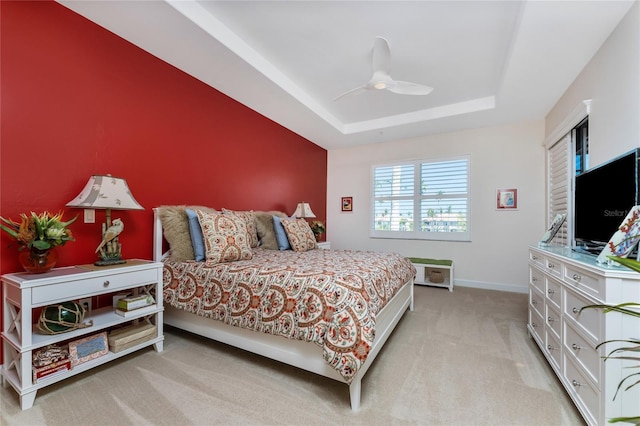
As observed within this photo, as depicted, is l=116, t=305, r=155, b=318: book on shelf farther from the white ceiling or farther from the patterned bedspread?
the white ceiling

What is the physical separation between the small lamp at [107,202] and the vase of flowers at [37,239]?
24cm

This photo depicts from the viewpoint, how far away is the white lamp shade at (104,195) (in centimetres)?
190

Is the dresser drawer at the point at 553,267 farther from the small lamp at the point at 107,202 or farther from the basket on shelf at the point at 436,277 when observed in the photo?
the small lamp at the point at 107,202

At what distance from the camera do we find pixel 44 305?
5.24 ft

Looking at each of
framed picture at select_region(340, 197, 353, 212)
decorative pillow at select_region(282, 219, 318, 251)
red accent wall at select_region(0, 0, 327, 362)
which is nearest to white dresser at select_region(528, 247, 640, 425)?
decorative pillow at select_region(282, 219, 318, 251)

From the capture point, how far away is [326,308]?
161 centimetres

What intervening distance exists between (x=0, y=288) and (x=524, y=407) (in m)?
3.30

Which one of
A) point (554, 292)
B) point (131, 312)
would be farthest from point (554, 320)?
point (131, 312)

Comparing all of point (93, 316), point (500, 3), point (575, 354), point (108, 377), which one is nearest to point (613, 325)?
point (575, 354)

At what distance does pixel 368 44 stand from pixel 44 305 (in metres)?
3.14

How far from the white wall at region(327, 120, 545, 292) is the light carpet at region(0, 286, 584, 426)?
2.05 m

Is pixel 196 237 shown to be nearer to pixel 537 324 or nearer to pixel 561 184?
pixel 537 324

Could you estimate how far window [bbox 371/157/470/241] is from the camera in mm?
4453

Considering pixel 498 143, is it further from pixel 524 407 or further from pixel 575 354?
→ pixel 524 407
